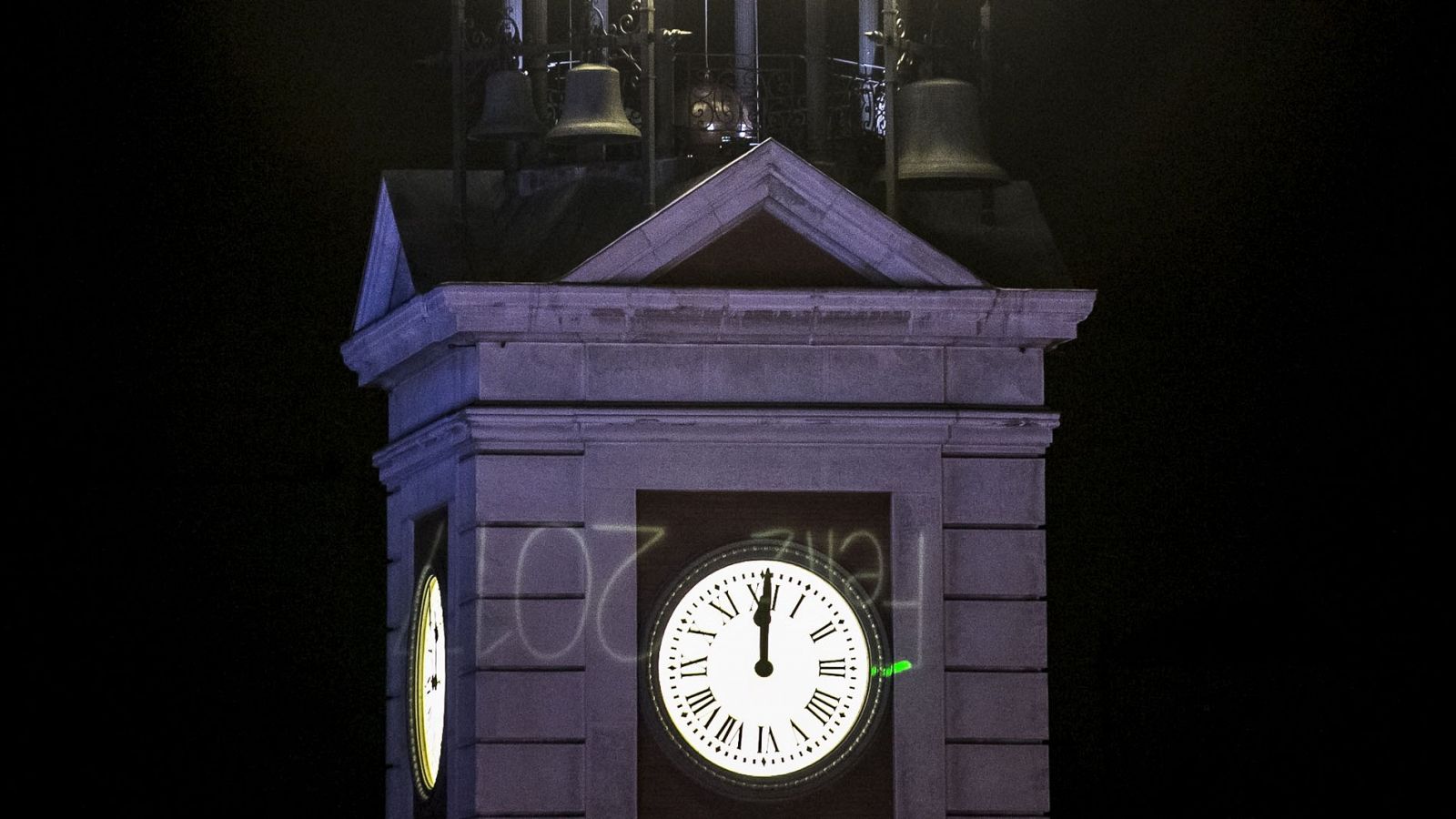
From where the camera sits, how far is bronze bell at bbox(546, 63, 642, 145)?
1678 cm

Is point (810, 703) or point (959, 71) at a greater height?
point (959, 71)

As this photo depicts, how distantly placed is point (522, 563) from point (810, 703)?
1893mm

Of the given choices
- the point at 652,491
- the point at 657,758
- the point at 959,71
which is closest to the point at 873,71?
the point at 959,71

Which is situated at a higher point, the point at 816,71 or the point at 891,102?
the point at 816,71

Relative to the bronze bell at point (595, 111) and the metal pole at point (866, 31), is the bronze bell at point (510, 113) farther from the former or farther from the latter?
the metal pole at point (866, 31)

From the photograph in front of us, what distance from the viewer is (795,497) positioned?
1630 cm

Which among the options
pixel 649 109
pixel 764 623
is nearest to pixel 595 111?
pixel 649 109

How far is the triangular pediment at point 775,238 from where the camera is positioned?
16.1 m

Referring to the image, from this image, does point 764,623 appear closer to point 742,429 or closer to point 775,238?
point 742,429

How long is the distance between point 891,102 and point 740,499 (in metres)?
2.73

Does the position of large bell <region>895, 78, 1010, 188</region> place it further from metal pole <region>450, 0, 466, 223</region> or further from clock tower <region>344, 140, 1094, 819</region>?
metal pole <region>450, 0, 466, 223</region>

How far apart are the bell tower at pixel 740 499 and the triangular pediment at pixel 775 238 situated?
2 centimetres

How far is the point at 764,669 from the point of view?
1611cm

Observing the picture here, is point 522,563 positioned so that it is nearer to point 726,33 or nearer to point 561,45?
point 561,45
